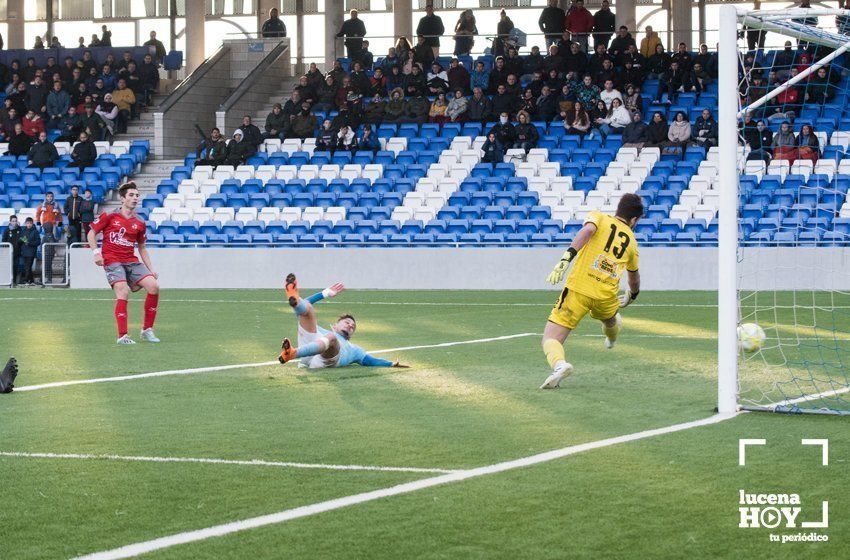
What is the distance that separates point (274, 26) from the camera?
38.6m

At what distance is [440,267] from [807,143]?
766 centimetres

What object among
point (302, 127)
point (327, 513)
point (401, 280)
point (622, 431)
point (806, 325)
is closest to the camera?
point (327, 513)

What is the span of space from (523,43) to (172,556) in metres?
31.1

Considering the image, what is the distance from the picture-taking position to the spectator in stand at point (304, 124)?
3325cm

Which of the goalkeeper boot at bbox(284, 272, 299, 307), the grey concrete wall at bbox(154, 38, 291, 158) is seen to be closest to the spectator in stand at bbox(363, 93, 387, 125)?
the grey concrete wall at bbox(154, 38, 291, 158)

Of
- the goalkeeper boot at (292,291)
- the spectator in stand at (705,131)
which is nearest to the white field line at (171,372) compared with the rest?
the goalkeeper boot at (292,291)

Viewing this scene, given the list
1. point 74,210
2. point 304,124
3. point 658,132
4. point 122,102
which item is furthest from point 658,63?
point 122,102

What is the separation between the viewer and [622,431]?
26.3 ft

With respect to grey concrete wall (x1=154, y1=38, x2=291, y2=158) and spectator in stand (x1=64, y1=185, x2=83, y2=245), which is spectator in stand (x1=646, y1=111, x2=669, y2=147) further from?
spectator in stand (x1=64, y1=185, x2=83, y2=245)

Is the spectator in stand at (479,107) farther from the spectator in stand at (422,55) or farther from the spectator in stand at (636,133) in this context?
the spectator in stand at (636,133)

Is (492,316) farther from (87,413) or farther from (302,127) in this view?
(302,127)

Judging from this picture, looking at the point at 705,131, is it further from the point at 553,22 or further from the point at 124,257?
the point at 124,257

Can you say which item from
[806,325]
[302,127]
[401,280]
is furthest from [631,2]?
[806,325]

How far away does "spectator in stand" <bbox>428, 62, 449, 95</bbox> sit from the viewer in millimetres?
33188
